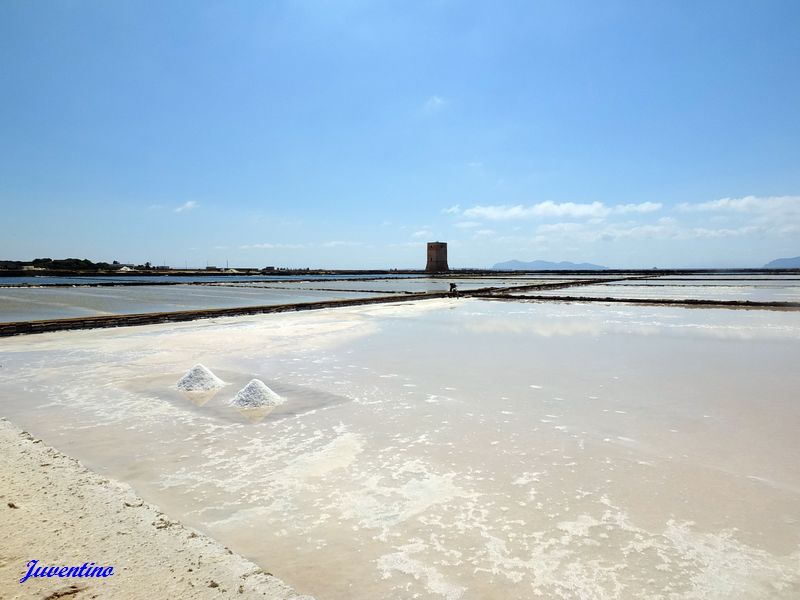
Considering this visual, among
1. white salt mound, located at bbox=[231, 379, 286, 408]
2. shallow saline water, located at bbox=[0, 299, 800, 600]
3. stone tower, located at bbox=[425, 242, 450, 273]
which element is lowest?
shallow saline water, located at bbox=[0, 299, 800, 600]

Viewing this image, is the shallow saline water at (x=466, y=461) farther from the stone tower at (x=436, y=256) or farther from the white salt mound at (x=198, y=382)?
the stone tower at (x=436, y=256)

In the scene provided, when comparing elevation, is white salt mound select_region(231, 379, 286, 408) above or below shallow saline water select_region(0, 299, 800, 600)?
above

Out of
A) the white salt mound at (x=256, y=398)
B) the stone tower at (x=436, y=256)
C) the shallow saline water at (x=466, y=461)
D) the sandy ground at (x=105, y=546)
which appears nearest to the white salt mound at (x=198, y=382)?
the shallow saline water at (x=466, y=461)

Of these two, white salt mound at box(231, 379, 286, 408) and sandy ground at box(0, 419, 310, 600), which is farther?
white salt mound at box(231, 379, 286, 408)

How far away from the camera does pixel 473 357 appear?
25.7 feet

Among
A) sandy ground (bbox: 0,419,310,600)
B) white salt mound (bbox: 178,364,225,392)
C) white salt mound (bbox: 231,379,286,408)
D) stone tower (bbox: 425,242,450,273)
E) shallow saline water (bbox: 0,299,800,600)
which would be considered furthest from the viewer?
stone tower (bbox: 425,242,450,273)

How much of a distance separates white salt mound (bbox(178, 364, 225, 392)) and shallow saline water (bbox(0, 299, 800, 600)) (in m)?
0.23

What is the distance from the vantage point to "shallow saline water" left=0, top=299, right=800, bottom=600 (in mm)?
2346

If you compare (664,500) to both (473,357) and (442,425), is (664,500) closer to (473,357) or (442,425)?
(442,425)

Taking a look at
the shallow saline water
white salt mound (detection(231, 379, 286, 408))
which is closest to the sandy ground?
the shallow saline water

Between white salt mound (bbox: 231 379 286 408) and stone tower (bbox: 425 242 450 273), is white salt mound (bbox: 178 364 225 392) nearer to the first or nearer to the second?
white salt mound (bbox: 231 379 286 408)

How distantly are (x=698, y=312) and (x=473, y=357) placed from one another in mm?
11494

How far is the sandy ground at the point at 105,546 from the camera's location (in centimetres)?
216

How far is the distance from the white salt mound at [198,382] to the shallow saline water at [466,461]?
0.77 ft
